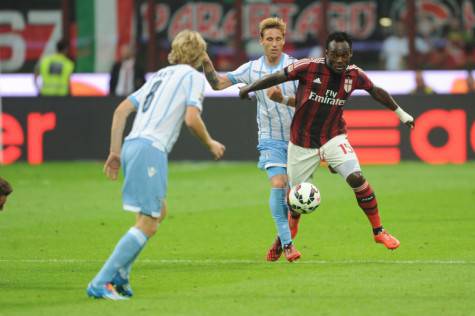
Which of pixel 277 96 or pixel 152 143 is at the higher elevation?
pixel 152 143

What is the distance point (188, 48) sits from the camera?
8.53 metres

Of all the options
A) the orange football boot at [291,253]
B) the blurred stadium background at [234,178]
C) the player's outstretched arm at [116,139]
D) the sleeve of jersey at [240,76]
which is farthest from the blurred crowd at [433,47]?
the player's outstretched arm at [116,139]

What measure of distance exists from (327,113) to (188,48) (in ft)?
7.96

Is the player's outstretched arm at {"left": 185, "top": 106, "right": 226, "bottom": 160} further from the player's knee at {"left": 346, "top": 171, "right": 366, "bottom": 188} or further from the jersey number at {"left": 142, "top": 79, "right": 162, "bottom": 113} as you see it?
the player's knee at {"left": 346, "top": 171, "right": 366, "bottom": 188}

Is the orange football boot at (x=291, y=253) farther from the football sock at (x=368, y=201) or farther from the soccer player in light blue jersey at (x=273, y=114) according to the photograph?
the football sock at (x=368, y=201)

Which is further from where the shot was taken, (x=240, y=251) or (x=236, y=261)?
(x=240, y=251)

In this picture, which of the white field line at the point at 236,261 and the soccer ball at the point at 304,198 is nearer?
the white field line at the point at 236,261

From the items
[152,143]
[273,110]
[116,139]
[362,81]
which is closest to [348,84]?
[362,81]

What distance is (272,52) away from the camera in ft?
35.9

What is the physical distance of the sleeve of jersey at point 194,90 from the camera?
8500 millimetres

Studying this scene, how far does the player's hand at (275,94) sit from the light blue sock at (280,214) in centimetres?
85

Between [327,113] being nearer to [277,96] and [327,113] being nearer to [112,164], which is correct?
[277,96]

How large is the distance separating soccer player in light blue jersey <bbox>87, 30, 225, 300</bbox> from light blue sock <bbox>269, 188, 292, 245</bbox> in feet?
7.34

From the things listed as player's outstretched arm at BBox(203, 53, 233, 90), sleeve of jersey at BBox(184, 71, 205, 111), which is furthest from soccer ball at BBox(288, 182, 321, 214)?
sleeve of jersey at BBox(184, 71, 205, 111)
